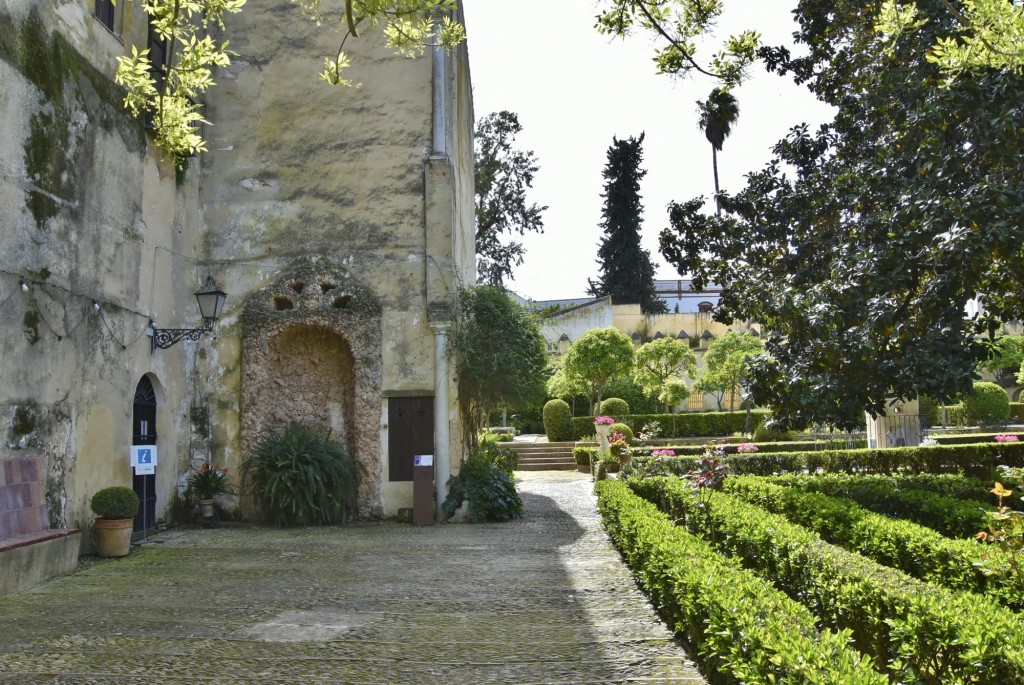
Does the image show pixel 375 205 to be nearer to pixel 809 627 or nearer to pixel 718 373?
pixel 809 627

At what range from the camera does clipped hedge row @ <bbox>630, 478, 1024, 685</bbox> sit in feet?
12.6

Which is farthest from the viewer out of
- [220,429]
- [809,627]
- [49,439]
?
[220,429]

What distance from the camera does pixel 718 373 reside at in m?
34.4

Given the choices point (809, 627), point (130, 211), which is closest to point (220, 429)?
point (130, 211)

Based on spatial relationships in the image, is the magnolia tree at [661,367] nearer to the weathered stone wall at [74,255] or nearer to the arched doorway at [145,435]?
the arched doorway at [145,435]

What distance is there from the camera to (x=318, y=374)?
1318cm

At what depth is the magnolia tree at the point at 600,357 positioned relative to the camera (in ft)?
97.3

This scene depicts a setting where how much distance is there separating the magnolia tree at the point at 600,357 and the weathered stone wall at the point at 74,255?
63.5 feet

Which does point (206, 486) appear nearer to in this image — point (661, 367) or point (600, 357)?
point (600, 357)

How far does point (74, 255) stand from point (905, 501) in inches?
406

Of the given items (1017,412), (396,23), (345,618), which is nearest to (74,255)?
(396,23)

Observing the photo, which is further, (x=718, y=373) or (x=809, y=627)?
(x=718, y=373)

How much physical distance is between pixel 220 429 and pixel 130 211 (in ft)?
11.7

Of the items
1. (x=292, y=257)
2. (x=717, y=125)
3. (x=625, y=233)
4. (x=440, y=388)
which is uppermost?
(x=717, y=125)
